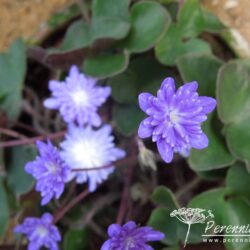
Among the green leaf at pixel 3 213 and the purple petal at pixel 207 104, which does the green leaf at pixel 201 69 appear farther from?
the green leaf at pixel 3 213

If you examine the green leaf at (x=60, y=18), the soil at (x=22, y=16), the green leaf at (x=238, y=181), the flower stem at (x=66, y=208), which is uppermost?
the soil at (x=22, y=16)

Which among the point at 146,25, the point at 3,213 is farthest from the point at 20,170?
the point at 146,25

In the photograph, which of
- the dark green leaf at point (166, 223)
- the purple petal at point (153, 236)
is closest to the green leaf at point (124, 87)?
the dark green leaf at point (166, 223)

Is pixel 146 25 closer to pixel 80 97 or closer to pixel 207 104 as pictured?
pixel 80 97

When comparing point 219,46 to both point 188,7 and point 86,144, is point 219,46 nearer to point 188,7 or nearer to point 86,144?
point 188,7

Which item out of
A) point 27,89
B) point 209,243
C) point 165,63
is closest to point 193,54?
point 165,63
